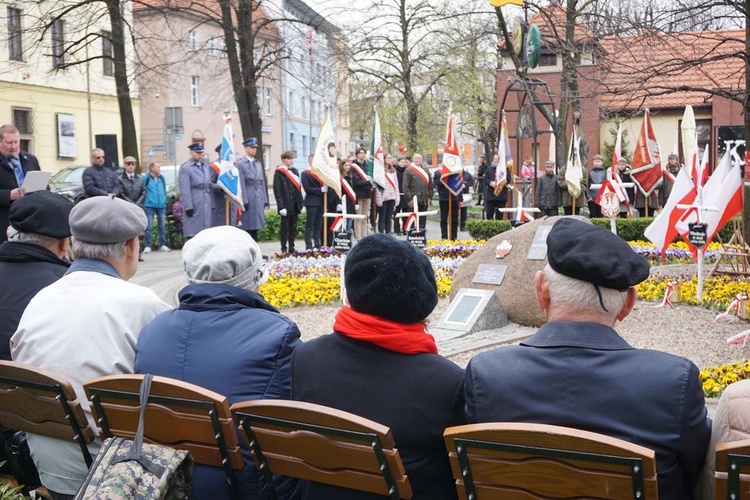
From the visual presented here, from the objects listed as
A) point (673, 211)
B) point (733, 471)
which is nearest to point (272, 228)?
point (673, 211)

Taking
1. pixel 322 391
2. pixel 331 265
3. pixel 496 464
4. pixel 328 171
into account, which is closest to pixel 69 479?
pixel 322 391

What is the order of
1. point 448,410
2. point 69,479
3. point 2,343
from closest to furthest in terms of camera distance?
1. point 448,410
2. point 69,479
3. point 2,343

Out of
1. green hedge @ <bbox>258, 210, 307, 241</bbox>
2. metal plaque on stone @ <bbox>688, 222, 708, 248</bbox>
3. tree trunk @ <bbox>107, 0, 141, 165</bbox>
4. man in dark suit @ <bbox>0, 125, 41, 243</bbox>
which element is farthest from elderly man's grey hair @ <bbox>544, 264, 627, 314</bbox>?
tree trunk @ <bbox>107, 0, 141, 165</bbox>

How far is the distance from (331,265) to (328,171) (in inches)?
68.7

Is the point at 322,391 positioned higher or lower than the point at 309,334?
higher

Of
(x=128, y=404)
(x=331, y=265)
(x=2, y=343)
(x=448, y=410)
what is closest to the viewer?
(x=448, y=410)

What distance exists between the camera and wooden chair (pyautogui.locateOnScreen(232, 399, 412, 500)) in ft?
8.38

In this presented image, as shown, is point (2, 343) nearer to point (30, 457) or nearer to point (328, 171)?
point (30, 457)

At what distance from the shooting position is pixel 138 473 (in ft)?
8.84

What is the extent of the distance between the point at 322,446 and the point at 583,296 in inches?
36.7

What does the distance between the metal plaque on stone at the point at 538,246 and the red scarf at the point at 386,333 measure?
624cm

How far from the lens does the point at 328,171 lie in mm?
14469

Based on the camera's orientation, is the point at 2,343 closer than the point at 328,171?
Yes

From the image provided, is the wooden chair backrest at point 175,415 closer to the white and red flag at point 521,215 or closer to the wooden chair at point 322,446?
the wooden chair at point 322,446
